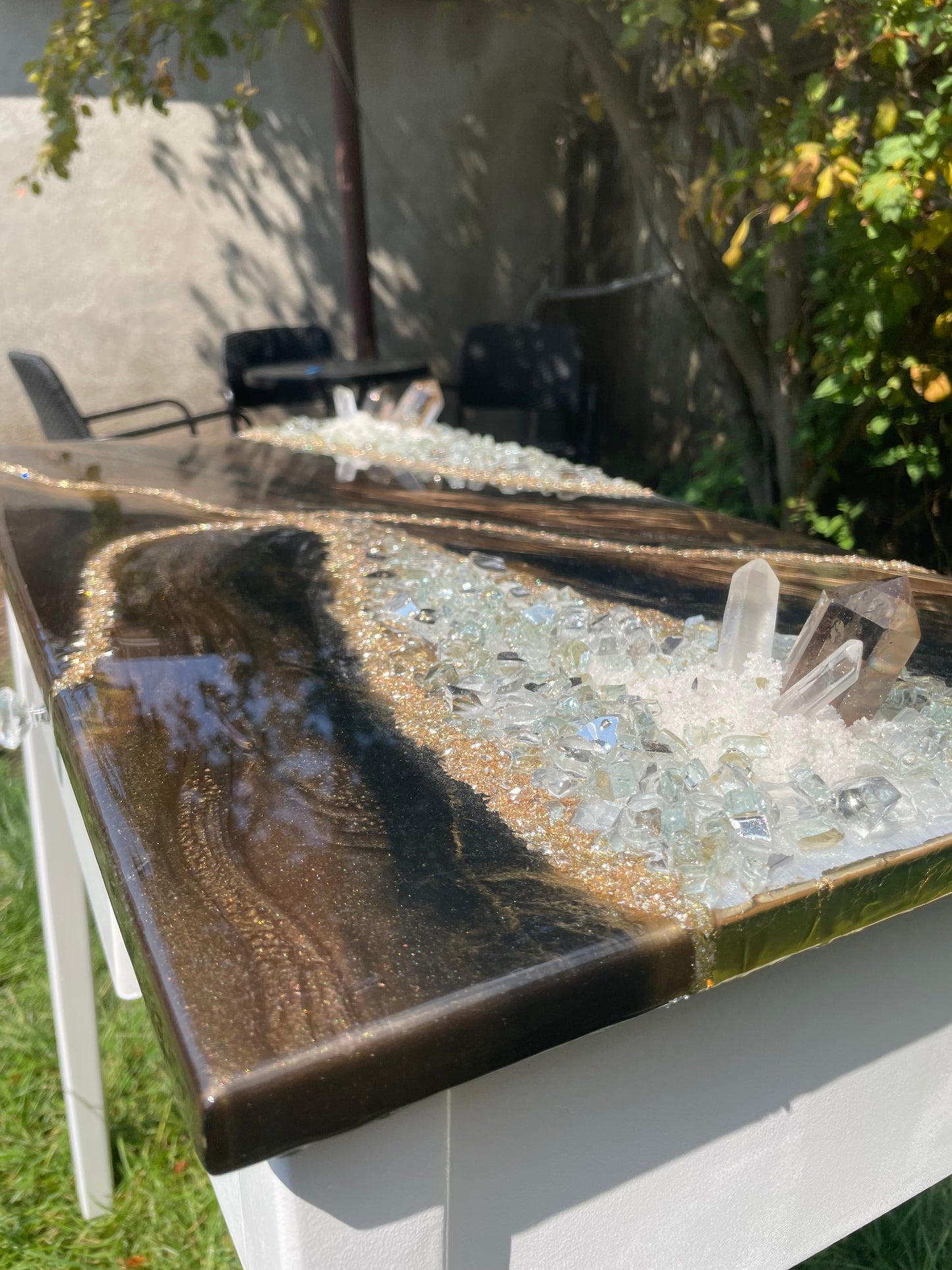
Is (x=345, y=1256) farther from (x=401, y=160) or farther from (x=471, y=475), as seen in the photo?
(x=401, y=160)

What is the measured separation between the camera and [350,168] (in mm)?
4102

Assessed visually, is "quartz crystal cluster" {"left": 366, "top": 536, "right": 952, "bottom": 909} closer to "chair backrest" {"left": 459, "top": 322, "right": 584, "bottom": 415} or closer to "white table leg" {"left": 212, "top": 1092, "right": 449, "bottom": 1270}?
A: "white table leg" {"left": 212, "top": 1092, "right": 449, "bottom": 1270}

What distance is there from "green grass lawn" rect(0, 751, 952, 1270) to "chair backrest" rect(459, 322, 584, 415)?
296 centimetres

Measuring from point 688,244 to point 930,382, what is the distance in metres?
0.93

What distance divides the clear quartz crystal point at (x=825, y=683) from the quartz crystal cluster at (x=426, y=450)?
2.78 feet

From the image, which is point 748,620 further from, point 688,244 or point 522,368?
point 522,368

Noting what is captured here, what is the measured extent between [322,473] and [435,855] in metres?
1.12

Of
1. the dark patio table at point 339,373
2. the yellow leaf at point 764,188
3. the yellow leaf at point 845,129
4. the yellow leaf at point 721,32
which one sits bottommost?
the dark patio table at point 339,373

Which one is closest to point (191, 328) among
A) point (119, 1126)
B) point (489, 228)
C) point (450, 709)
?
point (489, 228)

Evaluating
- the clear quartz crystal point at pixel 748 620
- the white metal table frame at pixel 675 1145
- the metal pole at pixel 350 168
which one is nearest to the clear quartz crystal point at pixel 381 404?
the clear quartz crystal point at pixel 748 620

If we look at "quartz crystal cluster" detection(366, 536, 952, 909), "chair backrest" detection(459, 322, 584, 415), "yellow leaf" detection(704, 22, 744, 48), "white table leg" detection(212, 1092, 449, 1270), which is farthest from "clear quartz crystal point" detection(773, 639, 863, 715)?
"chair backrest" detection(459, 322, 584, 415)

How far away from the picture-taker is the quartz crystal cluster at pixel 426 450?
1.50 meters

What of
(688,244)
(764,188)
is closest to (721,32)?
(764,188)

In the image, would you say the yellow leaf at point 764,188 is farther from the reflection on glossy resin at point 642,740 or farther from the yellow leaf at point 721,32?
the reflection on glossy resin at point 642,740
